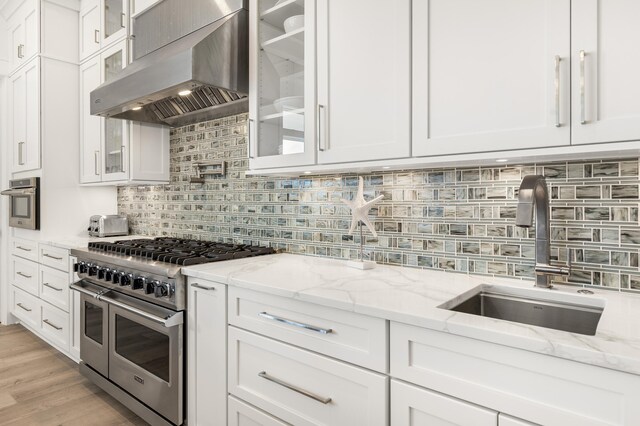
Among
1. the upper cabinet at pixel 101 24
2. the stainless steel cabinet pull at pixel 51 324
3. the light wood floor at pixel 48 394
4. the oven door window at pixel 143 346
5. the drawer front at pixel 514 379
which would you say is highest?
the upper cabinet at pixel 101 24

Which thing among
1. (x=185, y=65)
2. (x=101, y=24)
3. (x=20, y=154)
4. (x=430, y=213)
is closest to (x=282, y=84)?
(x=185, y=65)

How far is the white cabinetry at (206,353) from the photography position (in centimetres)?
160

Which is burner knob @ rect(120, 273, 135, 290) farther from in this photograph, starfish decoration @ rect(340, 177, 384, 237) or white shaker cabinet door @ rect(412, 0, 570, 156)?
white shaker cabinet door @ rect(412, 0, 570, 156)

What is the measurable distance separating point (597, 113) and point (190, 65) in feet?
5.54

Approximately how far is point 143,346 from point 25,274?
87.6 inches

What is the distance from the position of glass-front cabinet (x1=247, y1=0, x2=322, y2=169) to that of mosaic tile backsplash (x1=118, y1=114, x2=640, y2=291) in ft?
1.12

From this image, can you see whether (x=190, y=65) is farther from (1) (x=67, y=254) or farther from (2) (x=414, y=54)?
(1) (x=67, y=254)

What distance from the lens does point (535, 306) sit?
1.32 metres

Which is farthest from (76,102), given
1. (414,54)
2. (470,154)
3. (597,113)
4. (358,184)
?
(597,113)

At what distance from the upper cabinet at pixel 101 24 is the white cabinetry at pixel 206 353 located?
2125mm

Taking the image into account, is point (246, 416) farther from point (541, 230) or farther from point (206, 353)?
point (541, 230)

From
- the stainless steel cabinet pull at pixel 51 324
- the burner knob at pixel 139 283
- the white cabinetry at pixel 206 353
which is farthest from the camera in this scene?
the stainless steel cabinet pull at pixel 51 324

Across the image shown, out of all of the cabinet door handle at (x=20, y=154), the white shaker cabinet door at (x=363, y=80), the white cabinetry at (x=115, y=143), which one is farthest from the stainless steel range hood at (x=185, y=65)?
the cabinet door handle at (x=20, y=154)

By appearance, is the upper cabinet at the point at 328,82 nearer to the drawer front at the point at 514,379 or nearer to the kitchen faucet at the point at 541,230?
the kitchen faucet at the point at 541,230
